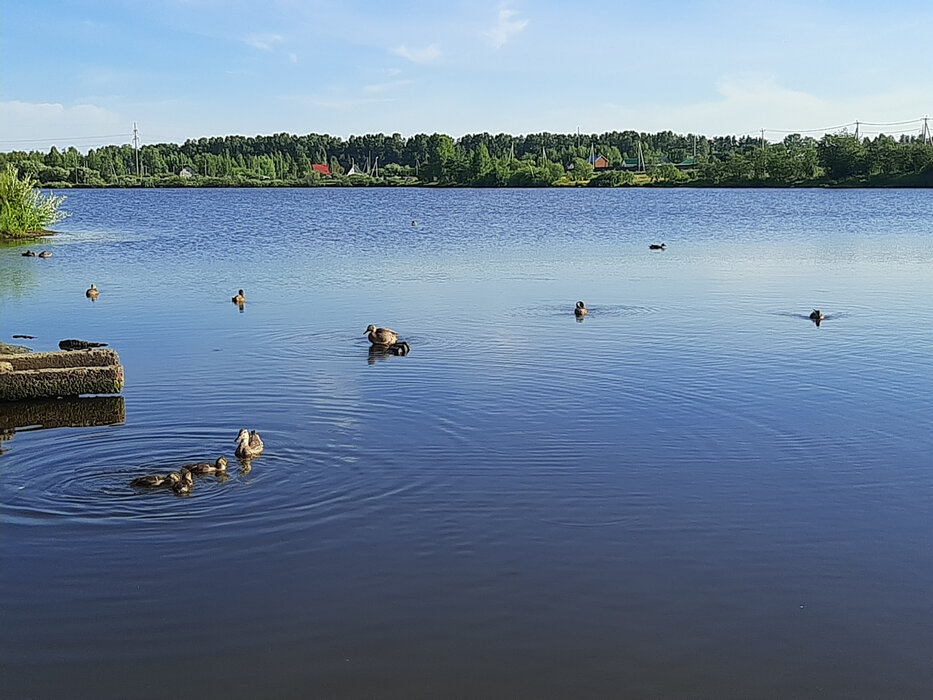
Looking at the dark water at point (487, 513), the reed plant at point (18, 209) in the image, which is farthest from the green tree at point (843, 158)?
the dark water at point (487, 513)

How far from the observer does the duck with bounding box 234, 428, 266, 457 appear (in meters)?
11.5

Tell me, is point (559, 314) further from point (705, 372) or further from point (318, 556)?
point (318, 556)

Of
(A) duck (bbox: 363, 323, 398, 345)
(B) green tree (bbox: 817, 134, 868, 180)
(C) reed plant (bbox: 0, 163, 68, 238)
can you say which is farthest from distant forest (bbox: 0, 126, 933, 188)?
(A) duck (bbox: 363, 323, 398, 345)

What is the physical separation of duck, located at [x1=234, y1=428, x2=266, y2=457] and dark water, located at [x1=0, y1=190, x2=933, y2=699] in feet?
0.62

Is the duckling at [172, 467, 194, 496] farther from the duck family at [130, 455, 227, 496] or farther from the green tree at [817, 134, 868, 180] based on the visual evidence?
the green tree at [817, 134, 868, 180]

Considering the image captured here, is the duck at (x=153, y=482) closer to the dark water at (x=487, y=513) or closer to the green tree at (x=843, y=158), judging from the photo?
the dark water at (x=487, y=513)

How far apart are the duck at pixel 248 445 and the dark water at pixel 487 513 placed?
0.19 m

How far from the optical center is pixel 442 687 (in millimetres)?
6973

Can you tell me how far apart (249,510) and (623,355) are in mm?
9759

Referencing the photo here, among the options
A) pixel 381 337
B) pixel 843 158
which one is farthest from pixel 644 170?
pixel 381 337

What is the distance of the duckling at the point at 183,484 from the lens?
413 inches

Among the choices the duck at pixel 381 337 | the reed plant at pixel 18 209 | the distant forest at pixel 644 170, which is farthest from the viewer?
the distant forest at pixel 644 170

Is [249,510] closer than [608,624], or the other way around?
[608,624]

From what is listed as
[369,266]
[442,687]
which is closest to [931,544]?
[442,687]
